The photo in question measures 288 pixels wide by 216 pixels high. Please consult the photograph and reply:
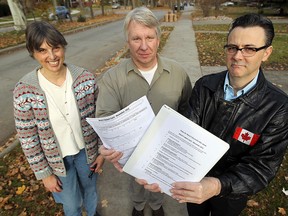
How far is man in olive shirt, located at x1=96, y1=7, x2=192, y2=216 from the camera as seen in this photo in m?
1.71

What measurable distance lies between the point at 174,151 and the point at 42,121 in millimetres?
1074

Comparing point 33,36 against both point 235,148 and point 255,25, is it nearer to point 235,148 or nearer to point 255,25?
point 255,25

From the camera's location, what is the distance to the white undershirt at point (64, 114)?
1802 millimetres

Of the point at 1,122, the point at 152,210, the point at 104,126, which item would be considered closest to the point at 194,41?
the point at 1,122

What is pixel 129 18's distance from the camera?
1715mm

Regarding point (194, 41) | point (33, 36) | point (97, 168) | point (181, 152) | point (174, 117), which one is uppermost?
point (33, 36)

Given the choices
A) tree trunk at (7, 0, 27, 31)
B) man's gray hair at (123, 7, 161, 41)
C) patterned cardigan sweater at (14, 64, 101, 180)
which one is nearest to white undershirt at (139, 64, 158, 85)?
man's gray hair at (123, 7, 161, 41)

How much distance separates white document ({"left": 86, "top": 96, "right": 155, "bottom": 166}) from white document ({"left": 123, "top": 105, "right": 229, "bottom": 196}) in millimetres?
58

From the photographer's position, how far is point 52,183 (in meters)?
1.99

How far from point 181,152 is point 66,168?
126 centimetres

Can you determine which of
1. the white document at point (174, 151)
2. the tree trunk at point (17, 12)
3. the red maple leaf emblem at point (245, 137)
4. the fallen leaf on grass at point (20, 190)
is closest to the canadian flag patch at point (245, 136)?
the red maple leaf emblem at point (245, 137)

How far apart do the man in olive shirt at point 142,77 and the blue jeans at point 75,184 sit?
1.95 ft

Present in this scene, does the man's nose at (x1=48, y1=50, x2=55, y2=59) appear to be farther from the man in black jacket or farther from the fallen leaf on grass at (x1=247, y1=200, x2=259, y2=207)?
the fallen leaf on grass at (x1=247, y1=200, x2=259, y2=207)

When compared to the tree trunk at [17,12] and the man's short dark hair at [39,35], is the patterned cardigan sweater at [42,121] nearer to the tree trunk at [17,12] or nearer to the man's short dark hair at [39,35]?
the man's short dark hair at [39,35]
